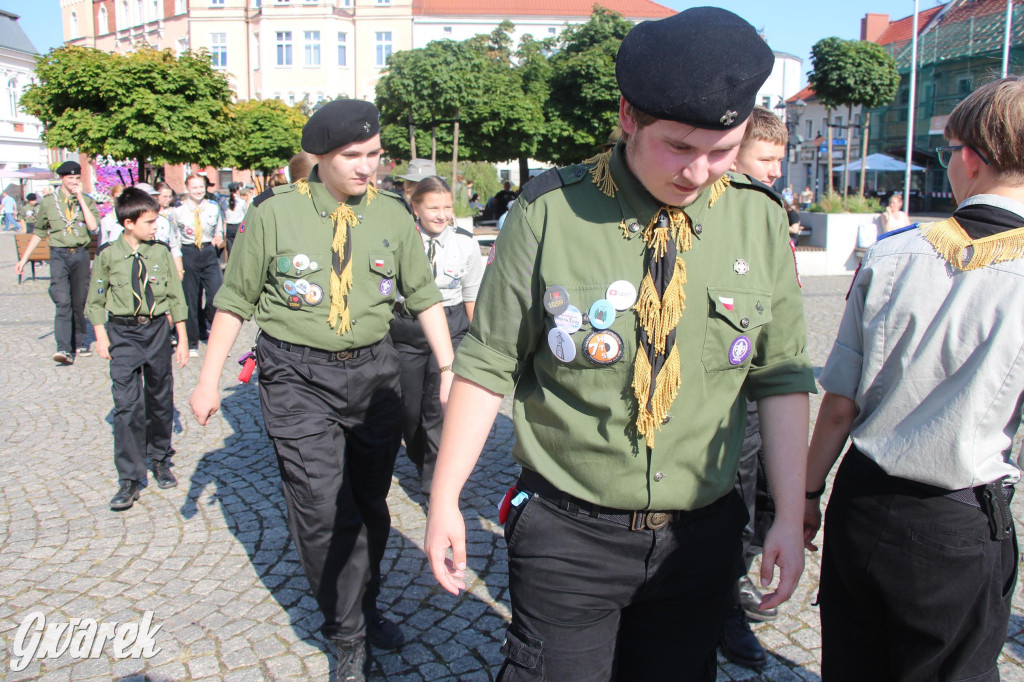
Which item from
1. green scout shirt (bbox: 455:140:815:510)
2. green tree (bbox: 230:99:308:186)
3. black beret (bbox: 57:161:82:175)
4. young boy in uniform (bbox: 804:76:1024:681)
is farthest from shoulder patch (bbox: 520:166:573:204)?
green tree (bbox: 230:99:308:186)

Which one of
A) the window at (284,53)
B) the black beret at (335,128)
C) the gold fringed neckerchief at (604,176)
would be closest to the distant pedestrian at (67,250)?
the black beret at (335,128)

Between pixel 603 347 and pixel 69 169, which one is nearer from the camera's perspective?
pixel 603 347

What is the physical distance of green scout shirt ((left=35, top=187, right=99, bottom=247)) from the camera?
930 cm

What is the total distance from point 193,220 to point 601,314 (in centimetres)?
927

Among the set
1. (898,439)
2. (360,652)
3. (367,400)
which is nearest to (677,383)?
(898,439)

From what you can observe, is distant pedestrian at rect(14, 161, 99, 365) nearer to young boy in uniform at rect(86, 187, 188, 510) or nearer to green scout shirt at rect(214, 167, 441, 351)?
young boy in uniform at rect(86, 187, 188, 510)

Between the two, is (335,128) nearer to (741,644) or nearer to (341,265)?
(341,265)

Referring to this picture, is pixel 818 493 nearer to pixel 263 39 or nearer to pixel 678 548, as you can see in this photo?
pixel 678 548

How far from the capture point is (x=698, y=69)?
1.56m

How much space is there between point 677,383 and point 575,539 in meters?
0.41

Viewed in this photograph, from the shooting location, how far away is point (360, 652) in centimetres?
319

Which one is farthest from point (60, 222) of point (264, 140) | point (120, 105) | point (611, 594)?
point (264, 140)

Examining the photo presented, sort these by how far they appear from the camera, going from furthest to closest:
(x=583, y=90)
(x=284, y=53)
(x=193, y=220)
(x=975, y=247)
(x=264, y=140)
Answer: (x=284, y=53)
(x=264, y=140)
(x=583, y=90)
(x=193, y=220)
(x=975, y=247)

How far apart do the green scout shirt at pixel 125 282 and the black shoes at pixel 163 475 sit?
979 millimetres
